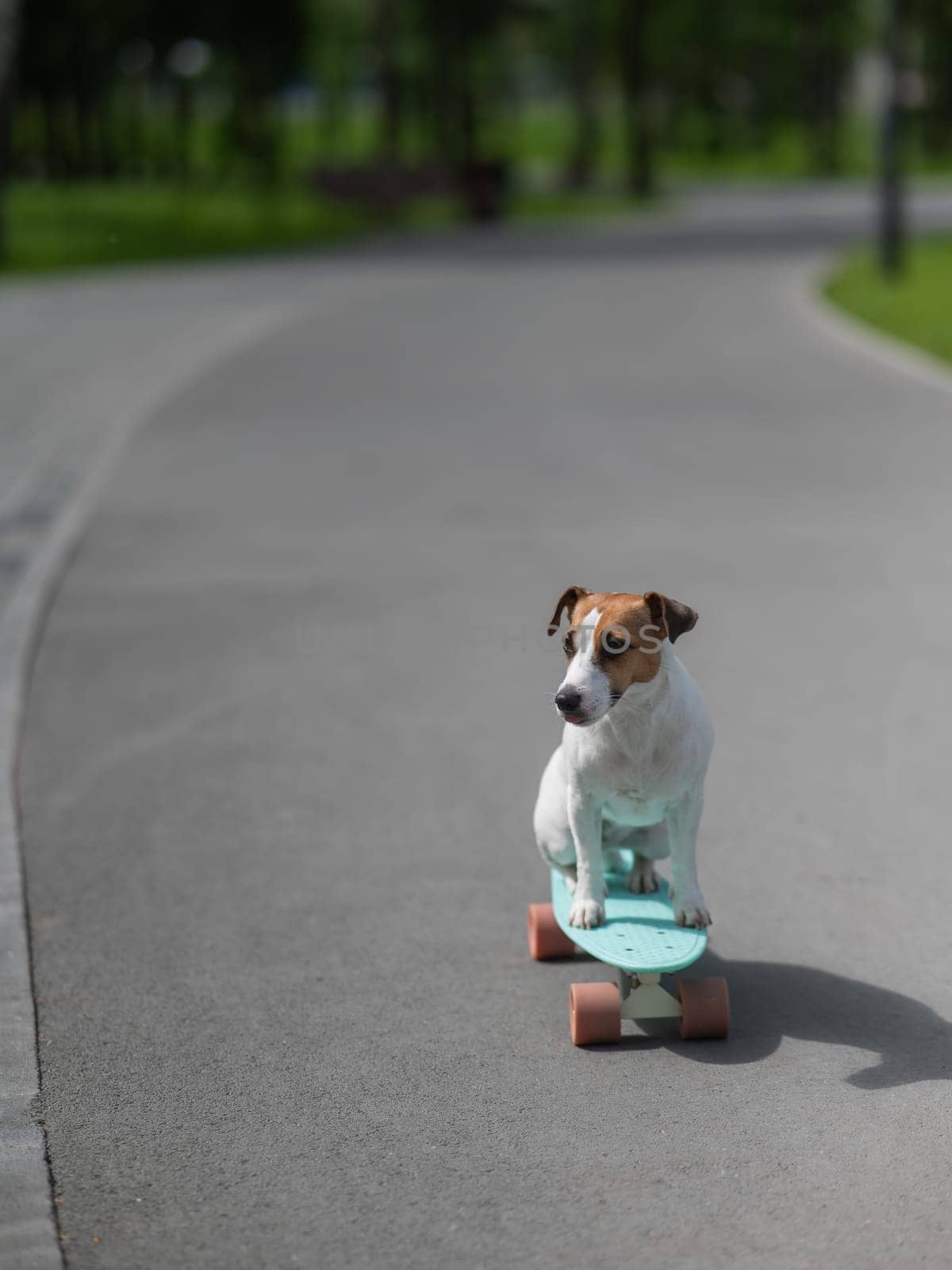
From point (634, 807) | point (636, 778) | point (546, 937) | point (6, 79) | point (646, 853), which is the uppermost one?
point (6, 79)

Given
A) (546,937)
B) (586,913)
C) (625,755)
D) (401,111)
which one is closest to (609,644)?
(625,755)

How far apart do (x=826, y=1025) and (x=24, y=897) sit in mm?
2695

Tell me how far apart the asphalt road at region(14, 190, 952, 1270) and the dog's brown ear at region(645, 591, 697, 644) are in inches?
46.8

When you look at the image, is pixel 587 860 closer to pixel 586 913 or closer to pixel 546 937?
pixel 586 913

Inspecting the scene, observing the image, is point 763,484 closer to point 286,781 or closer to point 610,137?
point 286,781

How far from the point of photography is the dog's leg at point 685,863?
199 inches

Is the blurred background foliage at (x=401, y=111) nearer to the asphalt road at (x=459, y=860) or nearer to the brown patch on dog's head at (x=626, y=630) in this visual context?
the asphalt road at (x=459, y=860)

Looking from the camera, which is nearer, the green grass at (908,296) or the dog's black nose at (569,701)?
the dog's black nose at (569,701)

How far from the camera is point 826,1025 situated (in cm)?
526

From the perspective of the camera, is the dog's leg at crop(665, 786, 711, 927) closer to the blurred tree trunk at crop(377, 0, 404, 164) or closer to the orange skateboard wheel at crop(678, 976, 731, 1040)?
the orange skateboard wheel at crop(678, 976, 731, 1040)

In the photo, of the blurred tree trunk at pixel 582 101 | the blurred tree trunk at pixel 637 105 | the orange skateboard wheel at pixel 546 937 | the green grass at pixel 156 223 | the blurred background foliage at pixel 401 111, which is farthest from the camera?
the blurred tree trunk at pixel 582 101

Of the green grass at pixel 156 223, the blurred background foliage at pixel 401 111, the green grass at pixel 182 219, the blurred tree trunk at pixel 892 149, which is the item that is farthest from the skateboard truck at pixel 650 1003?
the blurred background foliage at pixel 401 111

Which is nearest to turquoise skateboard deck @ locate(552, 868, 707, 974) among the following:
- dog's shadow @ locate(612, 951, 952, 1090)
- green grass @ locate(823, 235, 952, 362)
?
dog's shadow @ locate(612, 951, 952, 1090)

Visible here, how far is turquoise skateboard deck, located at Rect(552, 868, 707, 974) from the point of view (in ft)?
16.5
